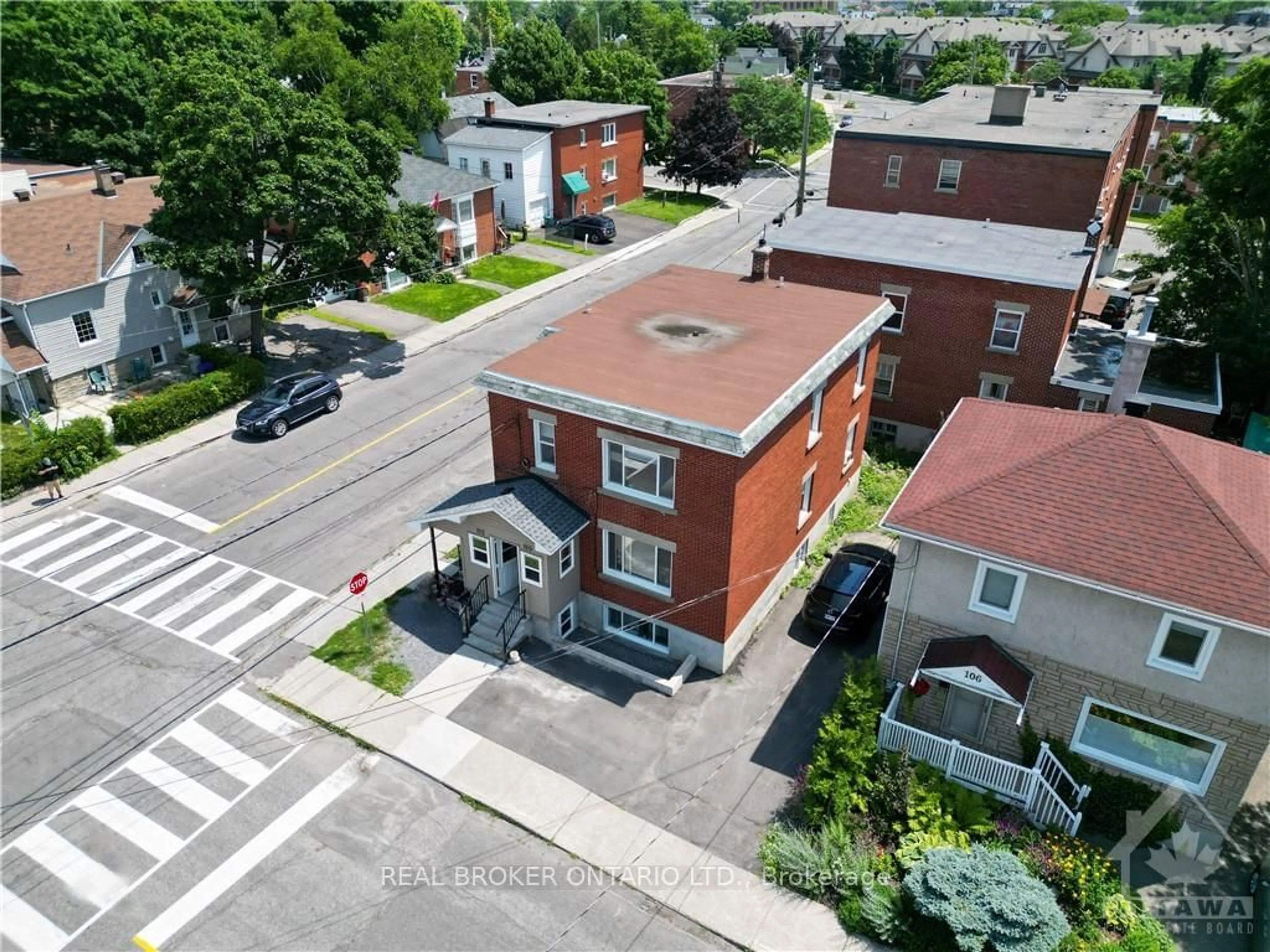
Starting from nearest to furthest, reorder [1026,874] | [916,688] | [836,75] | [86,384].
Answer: [1026,874] → [916,688] → [86,384] → [836,75]

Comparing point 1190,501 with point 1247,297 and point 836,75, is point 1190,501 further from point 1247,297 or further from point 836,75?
point 836,75

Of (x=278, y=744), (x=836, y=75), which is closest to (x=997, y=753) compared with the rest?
(x=278, y=744)

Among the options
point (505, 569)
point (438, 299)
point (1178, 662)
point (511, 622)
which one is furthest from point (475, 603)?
point (438, 299)

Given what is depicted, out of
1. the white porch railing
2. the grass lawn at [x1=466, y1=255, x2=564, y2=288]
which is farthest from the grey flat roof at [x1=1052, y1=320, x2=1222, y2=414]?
the grass lawn at [x1=466, y1=255, x2=564, y2=288]

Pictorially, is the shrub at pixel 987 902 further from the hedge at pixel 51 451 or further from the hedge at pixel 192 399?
the hedge at pixel 192 399

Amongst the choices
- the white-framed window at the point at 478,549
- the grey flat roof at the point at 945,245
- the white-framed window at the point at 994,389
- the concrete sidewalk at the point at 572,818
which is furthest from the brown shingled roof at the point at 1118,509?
the grey flat roof at the point at 945,245
